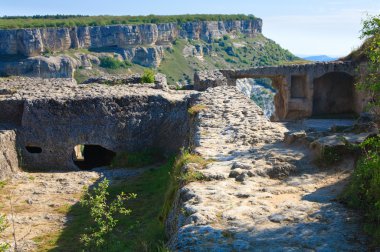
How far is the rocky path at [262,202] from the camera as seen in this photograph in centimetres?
451

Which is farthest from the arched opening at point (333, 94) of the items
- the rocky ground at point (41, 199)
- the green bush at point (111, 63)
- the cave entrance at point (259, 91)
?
the green bush at point (111, 63)

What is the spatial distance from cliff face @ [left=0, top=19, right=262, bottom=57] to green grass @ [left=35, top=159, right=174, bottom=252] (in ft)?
277

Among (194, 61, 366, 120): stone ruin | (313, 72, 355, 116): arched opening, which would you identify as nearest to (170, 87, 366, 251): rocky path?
(194, 61, 366, 120): stone ruin

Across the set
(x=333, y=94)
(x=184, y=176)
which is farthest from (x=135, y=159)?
(x=333, y=94)

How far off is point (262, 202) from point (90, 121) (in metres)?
8.83

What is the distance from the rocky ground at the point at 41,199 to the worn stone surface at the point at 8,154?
0.25 meters

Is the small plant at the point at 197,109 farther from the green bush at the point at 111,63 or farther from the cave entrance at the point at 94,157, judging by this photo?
the green bush at the point at 111,63

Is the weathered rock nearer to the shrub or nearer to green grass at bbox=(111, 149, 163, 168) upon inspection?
green grass at bbox=(111, 149, 163, 168)

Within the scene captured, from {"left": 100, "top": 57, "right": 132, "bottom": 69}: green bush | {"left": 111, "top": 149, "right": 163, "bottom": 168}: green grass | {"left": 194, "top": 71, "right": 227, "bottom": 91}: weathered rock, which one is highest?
{"left": 100, "top": 57, "right": 132, "bottom": 69}: green bush

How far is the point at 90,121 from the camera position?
13461 millimetres

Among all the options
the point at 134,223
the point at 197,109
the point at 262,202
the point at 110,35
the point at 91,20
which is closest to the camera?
the point at 262,202

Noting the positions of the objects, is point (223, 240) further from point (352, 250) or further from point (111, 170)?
point (111, 170)

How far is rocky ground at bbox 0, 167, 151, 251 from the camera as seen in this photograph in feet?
30.9

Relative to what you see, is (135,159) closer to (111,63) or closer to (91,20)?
(111,63)
